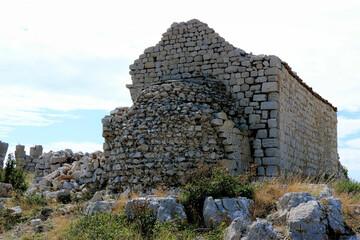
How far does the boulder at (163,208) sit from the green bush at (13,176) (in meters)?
7.78

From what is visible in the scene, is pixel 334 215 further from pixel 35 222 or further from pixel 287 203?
pixel 35 222

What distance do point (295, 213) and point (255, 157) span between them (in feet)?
17.4

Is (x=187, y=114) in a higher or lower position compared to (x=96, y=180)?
higher

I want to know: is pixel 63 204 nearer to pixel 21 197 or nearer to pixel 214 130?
pixel 21 197

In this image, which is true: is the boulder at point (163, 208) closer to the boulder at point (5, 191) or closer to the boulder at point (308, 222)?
the boulder at point (308, 222)

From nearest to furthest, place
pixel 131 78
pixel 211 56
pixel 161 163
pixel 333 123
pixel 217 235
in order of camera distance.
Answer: pixel 217 235 → pixel 161 163 → pixel 211 56 → pixel 131 78 → pixel 333 123

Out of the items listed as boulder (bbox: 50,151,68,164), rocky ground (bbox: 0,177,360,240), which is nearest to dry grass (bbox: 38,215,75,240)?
rocky ground (bbox: 0,177,360,240)

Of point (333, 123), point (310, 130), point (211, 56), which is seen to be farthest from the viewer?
point (333, 123)

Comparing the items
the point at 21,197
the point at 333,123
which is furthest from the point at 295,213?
the point at 333,123

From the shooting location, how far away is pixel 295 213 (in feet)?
21.7

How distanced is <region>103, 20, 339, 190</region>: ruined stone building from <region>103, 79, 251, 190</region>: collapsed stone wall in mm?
27

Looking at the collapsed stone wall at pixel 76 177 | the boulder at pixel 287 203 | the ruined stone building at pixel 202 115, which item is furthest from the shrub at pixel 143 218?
the collapsed stone wall at pixel 76 177

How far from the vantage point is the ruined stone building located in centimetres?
1079

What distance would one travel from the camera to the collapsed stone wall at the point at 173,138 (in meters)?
10.7
